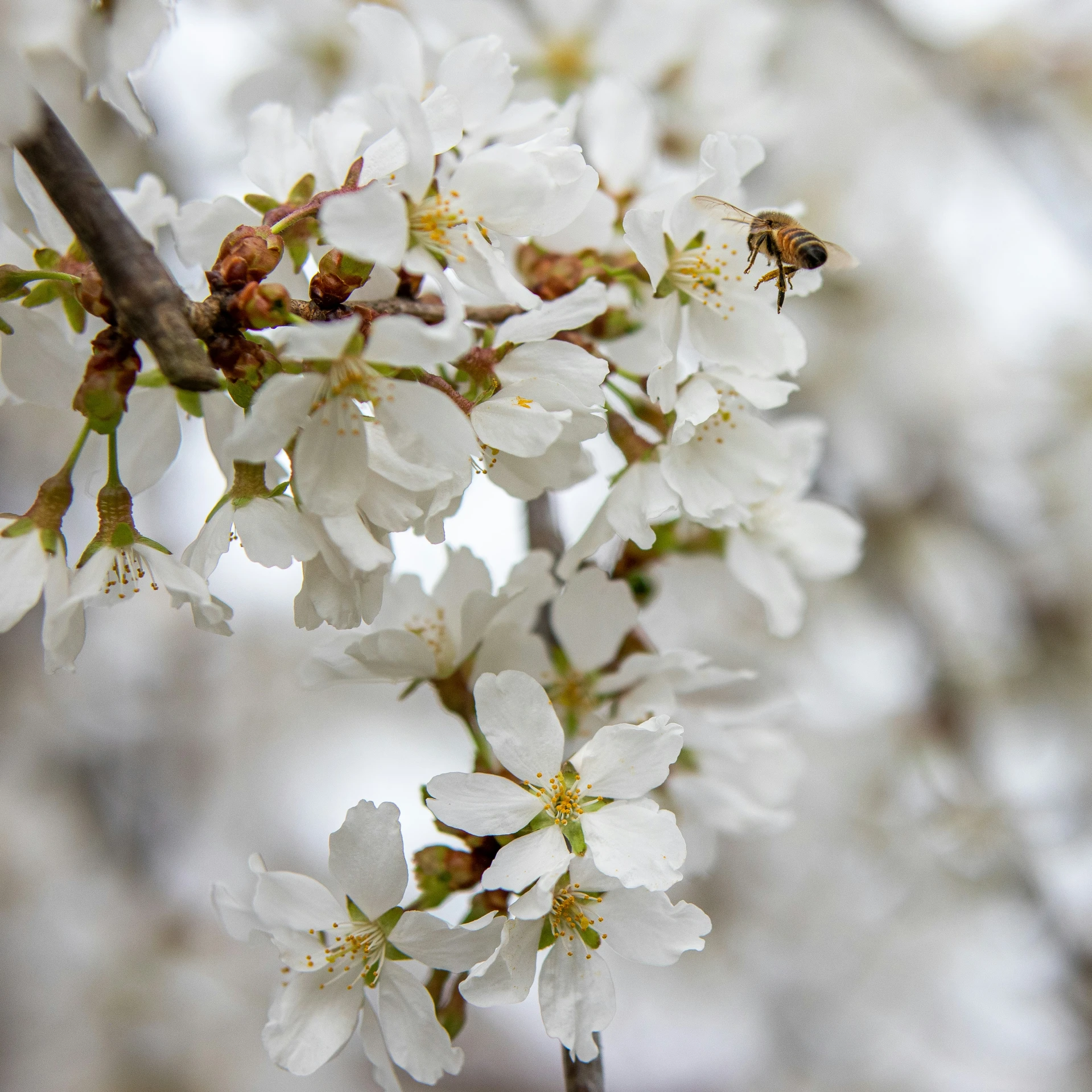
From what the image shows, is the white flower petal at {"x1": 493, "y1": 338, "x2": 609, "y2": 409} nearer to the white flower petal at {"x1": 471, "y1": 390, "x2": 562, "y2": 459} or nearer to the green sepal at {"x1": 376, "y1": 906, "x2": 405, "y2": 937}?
the white flower petal at {"x1": 471, "y1": 390, "x2": 562, "y2": 459}

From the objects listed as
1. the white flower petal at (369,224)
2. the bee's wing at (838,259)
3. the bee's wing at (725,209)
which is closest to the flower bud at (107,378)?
the white flower petal at (369,224)

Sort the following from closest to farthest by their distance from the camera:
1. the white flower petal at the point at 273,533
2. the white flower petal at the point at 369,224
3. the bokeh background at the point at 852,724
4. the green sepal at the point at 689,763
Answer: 1. the white flower petal at the point at 369,224
2. the white flower petal at the point at 273,533
3. the green sepal at the point at 689,763
4. the bokeh background at the point at 852,724

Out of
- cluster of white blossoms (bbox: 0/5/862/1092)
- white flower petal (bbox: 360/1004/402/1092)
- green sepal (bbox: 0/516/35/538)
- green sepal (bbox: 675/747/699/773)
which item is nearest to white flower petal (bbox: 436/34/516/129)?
cluster of white blossoms (bbox: 0/5/862/1092)

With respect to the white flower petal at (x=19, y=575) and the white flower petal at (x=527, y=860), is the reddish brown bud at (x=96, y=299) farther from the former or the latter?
the white flower petal at (x=527, y=860)

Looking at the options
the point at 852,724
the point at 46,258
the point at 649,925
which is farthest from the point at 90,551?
the point at 852,724

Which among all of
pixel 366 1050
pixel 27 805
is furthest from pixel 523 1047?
pixel 366 1050

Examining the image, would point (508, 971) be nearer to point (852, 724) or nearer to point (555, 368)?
point (555, 368)
